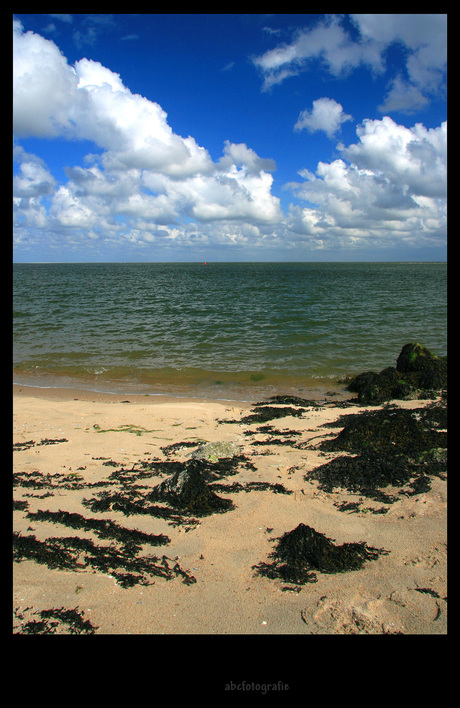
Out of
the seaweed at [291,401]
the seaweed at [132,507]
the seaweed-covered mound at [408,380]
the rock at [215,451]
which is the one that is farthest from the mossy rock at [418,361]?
the seaweed at [132,507]

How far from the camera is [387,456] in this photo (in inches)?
206

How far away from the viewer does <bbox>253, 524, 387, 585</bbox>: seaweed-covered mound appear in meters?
3.21

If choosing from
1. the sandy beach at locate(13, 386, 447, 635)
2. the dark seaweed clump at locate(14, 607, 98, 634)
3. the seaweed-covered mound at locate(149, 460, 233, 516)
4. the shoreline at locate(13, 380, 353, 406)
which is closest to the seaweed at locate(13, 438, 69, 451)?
the sandy beach at locate(13, 386, 447, 635)

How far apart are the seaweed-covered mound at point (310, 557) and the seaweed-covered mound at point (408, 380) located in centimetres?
620

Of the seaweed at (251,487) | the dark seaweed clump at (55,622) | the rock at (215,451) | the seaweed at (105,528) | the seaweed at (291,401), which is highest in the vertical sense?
the seaweed at (291,401)

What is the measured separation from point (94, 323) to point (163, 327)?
15.3 feet

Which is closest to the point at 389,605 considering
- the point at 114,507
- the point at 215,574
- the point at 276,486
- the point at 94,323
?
the point at 215,574

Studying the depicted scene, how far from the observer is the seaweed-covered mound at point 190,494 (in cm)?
434

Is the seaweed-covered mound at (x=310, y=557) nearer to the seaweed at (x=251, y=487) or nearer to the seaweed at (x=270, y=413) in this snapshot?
the seaweed at (x=251, y=487)

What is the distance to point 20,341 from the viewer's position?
18.4 metres

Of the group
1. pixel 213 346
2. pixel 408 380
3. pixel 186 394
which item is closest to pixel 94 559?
pixel 186 394

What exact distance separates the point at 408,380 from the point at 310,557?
7480 mm

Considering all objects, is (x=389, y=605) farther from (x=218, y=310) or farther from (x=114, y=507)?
(x=218, y=310)
